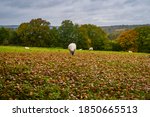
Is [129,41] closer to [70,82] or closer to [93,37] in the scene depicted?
[93,37]

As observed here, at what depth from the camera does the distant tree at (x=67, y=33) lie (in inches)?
3206

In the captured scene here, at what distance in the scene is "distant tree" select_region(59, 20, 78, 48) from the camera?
81.4 m

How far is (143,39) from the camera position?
81688 millimetres

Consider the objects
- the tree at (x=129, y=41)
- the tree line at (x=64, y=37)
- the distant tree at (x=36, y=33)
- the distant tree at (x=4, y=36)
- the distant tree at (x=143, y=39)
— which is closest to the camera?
the distant tree at (x=36, y=33)

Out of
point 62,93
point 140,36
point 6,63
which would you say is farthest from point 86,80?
point 140,36

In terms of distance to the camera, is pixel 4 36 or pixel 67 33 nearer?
pixel 4 36

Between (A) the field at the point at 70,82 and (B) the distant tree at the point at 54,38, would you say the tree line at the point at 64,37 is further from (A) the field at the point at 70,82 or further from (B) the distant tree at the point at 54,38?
(A) the field at the point at 70,82

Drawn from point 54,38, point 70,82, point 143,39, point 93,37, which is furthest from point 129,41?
point 70,82

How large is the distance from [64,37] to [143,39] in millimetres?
18746

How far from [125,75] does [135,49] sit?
214 ft

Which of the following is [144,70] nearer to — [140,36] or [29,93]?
[29,93]

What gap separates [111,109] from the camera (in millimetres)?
10367

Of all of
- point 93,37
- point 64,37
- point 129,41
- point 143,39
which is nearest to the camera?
point 143,39

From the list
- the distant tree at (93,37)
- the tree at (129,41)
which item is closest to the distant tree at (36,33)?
the distant tree at (93,37)
